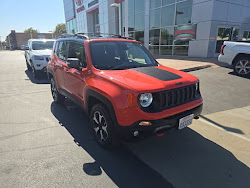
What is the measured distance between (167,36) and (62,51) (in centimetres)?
1364

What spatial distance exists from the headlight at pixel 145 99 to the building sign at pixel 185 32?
13.3m

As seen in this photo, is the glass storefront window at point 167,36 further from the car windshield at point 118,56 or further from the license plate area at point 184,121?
the license plate area at point 184,121

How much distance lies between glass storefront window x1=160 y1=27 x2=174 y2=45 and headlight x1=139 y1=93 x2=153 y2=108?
14804mm

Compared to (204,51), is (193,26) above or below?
above

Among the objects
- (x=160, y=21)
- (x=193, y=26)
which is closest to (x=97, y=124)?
(x=193, y=26)

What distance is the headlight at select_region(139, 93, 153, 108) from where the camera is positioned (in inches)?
97.7

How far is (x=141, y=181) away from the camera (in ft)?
7.84

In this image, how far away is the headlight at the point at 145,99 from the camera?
8.14 ft

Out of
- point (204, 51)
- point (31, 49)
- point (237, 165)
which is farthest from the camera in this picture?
point (204, 51)

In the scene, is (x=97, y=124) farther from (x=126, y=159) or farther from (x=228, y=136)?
(x=228, y=136)

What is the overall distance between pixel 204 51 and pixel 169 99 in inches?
490

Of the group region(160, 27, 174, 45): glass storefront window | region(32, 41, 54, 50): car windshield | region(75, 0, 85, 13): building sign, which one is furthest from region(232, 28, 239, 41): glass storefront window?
region(75, 0, 85, 13): building sign

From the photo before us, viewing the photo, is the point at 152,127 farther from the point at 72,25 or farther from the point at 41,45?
the point at 72,25

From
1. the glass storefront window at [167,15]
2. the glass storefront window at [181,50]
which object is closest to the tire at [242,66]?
the glass storefront window at [181,50]
